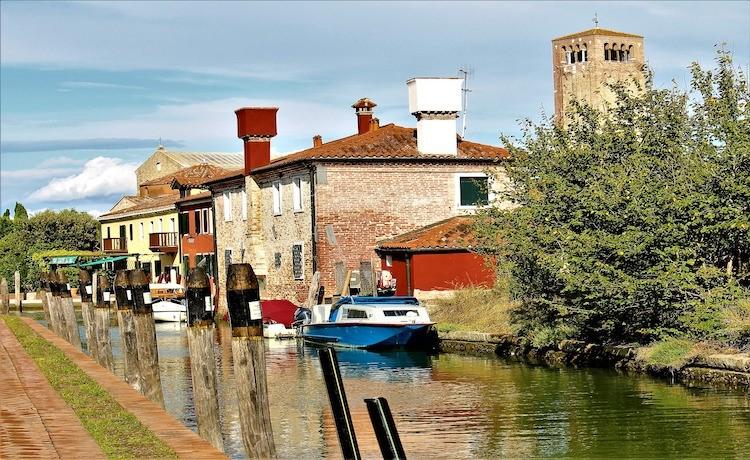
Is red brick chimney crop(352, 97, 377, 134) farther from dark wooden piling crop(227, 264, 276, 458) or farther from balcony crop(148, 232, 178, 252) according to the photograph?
dark wooden piling crop(227, 264, 276, 458)

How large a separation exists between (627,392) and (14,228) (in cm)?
7634

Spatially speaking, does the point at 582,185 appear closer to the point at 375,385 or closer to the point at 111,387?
Answer: the point at 375,385

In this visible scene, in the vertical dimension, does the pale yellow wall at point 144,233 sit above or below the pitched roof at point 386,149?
below

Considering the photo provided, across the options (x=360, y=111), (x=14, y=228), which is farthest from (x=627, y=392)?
(x=14, y=228)

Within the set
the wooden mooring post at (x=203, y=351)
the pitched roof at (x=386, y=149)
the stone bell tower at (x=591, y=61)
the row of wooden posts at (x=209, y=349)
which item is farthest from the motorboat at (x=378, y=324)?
the stone bell tower at (x=591, y=61)

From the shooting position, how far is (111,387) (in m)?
16.2

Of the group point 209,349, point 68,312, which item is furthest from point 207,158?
point 209,349

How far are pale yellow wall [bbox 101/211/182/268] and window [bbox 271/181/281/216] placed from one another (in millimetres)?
17474

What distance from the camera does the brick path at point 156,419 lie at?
11.1 meters

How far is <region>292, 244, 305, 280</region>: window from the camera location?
154ft

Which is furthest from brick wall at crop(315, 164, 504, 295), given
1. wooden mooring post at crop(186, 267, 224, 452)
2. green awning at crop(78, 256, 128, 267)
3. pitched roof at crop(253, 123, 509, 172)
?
green awning at crop(78, 256, 128, 267)

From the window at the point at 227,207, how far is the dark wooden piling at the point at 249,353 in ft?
144

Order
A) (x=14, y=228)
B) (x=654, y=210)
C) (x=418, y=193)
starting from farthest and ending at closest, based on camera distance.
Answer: (x=14, y=228)
(x=418, y=193)
(x=654, y=210)

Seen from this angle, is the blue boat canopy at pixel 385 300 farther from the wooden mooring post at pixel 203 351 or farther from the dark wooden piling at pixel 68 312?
the wooden mooring post at pixel 203 351
